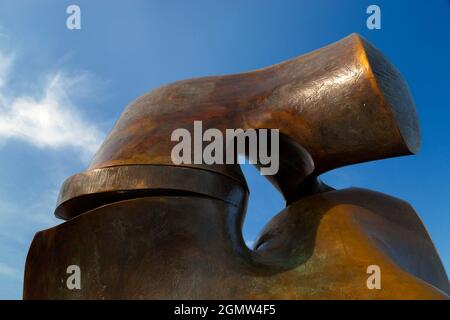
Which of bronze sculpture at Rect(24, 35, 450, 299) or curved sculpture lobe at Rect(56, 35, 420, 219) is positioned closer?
bronze sculpture at Rect(24, 35, 450, 299)

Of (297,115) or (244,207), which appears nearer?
(297,115)

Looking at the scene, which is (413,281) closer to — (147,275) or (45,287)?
(147,275)

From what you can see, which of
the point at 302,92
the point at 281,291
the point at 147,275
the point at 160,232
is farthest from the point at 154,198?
the point at 302,92

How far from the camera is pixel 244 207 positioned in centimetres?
380

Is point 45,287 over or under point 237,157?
under

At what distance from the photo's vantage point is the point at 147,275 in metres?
3.06

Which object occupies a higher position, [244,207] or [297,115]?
[297,115]

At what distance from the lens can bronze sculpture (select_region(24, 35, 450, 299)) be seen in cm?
308

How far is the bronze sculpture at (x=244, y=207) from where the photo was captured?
121 inches

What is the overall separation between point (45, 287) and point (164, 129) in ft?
4.51

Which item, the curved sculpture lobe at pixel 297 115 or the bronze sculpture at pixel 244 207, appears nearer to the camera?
the bronze sculpture at pixel 244 207
